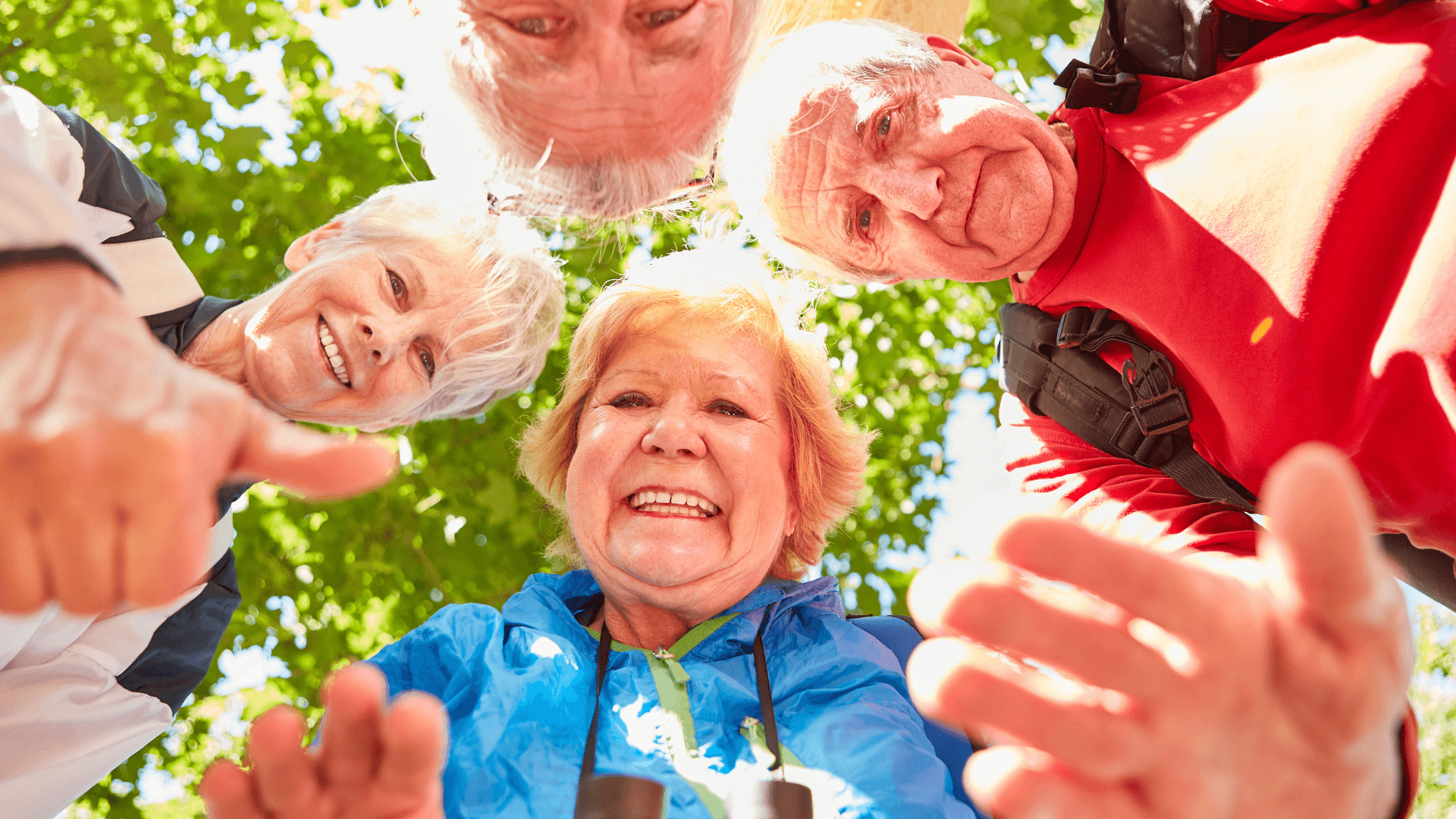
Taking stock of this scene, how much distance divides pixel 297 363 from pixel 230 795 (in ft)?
5.53

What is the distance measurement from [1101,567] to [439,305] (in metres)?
2.36

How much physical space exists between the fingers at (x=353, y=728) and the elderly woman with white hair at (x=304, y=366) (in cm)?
108

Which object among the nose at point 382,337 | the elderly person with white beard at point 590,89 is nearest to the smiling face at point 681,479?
the elderly person with white beard at point 590,89

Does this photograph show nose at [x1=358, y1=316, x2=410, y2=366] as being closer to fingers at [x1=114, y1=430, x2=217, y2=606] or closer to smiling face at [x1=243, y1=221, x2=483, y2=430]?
smiling face at [x1=243, y1=221, x2=483, y2=430]

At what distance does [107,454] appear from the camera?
0.76 metres

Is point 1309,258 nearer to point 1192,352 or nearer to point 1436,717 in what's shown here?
point 1192,352

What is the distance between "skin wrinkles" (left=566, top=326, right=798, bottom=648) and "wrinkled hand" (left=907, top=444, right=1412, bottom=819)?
1381 millimetres

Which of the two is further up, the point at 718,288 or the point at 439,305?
the point at 718,288

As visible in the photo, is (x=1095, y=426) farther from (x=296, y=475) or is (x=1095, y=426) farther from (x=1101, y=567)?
(x=296, y=475)

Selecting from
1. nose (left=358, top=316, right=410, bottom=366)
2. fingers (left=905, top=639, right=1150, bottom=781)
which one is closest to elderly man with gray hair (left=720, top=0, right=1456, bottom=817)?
fingers (left=905, top=639, right=1150, bottom=781)

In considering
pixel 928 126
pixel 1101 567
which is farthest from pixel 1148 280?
pixel 1101 567

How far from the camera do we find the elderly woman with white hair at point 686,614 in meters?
1.85

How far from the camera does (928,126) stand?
216 cm

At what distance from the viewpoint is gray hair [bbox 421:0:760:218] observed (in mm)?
1740
